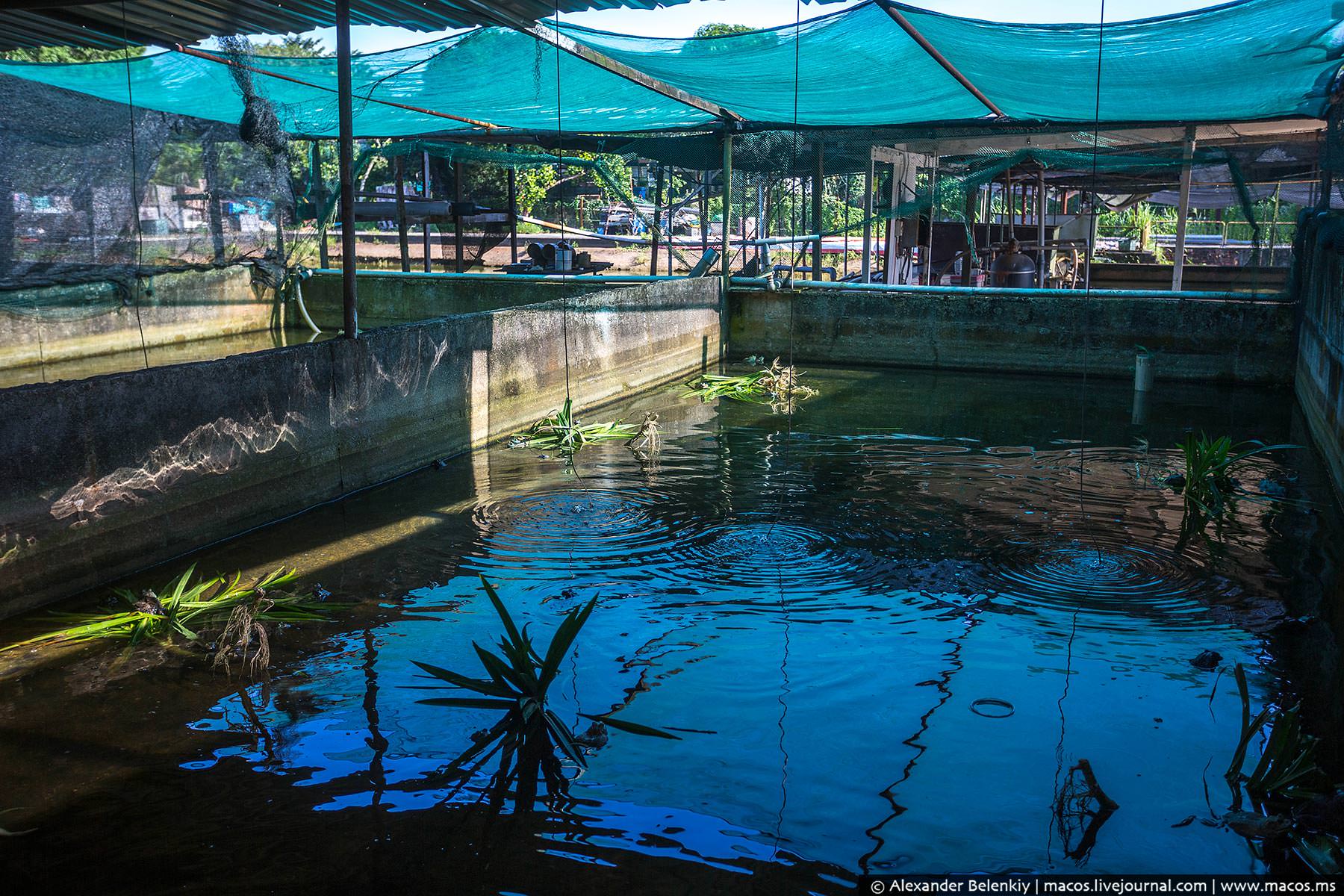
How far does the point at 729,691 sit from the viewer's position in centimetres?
414

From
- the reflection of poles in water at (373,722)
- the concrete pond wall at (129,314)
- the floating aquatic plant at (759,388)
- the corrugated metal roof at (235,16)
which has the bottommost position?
the reflection of poles in water at (373,722)

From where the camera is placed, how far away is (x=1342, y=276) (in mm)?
6867

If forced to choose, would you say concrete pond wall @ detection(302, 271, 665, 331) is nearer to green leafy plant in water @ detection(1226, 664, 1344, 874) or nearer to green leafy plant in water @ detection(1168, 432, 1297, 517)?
green leafy plant in water @ detection(1168, 432, 1297, 517)

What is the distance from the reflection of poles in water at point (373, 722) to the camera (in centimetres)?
344

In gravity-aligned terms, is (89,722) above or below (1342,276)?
below

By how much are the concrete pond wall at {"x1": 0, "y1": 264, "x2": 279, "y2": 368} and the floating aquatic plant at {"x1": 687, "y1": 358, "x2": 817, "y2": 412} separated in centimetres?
716

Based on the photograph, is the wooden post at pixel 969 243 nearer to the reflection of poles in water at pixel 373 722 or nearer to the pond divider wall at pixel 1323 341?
the pond divider wall at pixel 1323 341

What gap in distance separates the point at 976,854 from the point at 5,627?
436 cm

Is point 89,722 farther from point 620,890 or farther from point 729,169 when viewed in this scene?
point 729,169

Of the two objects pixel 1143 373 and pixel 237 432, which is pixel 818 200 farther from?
pixel 237 432

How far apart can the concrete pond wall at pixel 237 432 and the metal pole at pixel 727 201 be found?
3.95 m

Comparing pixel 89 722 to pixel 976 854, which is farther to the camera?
pixel 89 722

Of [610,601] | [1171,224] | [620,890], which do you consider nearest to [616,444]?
[610,601]

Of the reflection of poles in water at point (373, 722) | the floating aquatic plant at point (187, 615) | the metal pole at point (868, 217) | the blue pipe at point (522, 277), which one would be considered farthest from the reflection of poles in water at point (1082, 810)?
the metal pole at point (868, 217)
